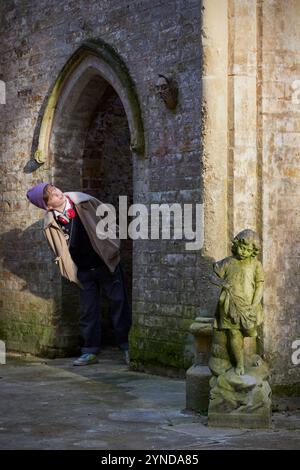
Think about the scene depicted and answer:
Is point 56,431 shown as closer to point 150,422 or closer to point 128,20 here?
point 150,422

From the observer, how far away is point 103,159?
442 inches

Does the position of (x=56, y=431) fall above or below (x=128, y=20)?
below

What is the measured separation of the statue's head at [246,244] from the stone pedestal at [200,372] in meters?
0.66

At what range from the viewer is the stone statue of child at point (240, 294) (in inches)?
265

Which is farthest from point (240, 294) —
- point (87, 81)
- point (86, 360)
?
point (87, 81)

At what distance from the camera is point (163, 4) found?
9.09 m

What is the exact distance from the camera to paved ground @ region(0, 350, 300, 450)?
618 centimetres

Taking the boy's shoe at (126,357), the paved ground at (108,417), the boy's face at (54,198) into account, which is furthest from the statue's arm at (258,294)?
the boy's face at (54,198)

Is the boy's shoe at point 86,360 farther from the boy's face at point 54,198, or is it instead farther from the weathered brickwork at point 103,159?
the boy's face at point 54,198

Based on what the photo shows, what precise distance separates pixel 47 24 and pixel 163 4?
2.24 metres

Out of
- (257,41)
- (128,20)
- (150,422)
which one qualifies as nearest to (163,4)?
(128,20)

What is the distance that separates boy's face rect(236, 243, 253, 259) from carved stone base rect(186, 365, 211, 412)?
99 cm

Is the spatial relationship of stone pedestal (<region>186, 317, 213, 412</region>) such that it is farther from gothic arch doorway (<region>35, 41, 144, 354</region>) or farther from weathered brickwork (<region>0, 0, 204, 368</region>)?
gothic arch doorway (<region>35, 41, 144, 354</region>)
